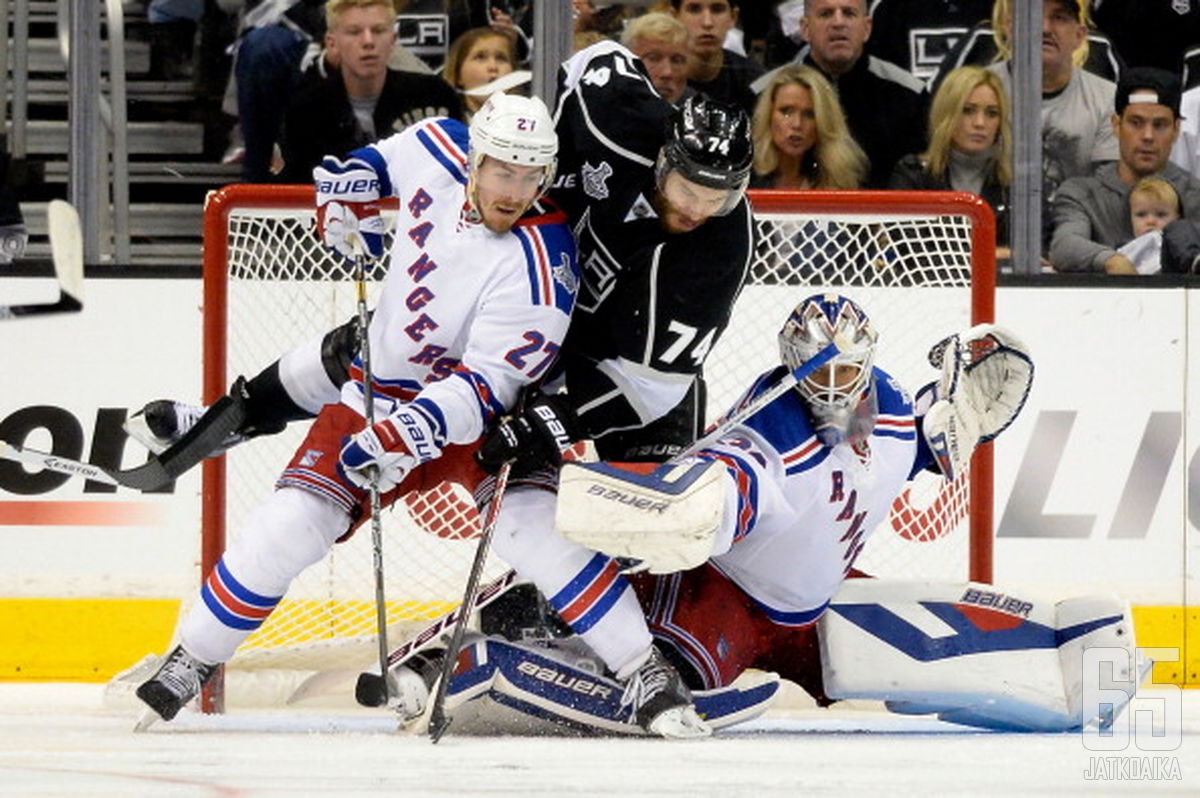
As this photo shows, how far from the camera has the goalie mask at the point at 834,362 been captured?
381cm

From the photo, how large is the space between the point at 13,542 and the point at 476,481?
4.65 feet

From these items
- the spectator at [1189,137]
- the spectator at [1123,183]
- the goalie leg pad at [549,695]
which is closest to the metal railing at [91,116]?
the goalie leg pad at [549,695]

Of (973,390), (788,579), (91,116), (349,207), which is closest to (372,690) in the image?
(788,579)

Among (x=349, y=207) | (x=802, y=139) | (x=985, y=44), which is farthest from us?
(x=985, y=44)

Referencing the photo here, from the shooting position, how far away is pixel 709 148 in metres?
3.68

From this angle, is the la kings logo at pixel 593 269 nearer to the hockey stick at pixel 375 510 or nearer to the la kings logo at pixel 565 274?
the la kings logo at pixel 565 274

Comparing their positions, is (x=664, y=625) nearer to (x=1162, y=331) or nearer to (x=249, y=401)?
(x=249, y=401)

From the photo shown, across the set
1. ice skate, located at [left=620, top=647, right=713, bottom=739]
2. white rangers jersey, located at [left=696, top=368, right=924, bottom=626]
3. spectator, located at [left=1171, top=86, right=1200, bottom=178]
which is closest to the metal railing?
white rangers jersey, located at [left=696, top=368, right=924, bottom=626]

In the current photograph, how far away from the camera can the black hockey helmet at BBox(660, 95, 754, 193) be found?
3.68 m

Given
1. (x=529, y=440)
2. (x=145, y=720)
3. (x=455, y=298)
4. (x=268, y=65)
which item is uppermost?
(x=268, y=65)

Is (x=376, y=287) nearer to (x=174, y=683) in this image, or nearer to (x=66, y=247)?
(x=66, y=247)

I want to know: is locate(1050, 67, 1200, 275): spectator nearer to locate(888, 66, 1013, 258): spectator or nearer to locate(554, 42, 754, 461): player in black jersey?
locate(888, 66, 1013, 258): spectator

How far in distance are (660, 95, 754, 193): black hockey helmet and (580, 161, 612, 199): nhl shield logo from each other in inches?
6.5

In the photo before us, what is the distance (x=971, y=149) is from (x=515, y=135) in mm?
1510
